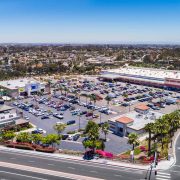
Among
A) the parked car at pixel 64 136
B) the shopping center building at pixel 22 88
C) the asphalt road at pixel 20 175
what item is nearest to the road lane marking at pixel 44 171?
the asphalt road at pixel 20 175

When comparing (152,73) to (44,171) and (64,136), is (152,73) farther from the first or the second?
(44,171)

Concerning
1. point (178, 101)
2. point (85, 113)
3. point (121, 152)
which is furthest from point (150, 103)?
point (121, 152)

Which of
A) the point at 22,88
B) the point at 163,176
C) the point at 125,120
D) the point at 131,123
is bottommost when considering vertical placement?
the point at 163,176

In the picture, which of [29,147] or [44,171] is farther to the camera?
[29,147]

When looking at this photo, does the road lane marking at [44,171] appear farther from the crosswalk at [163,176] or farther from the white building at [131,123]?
the white building at [131,123]

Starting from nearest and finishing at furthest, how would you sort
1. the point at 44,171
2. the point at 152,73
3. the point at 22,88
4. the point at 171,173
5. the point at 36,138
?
the point at 171,173, the point at 44,171, the point at 36,138, the point at 22,88, the point at 152,73

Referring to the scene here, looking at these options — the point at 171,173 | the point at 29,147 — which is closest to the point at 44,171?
the point at 29,147
